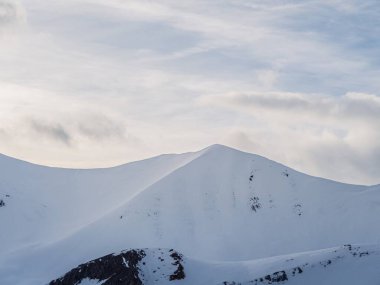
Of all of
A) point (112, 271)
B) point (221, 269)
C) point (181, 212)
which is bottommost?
point (221, 269)

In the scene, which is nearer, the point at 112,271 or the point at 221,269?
the point at 112,271

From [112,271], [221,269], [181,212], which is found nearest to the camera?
[112,271]

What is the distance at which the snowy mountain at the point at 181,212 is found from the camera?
140375 millimetres

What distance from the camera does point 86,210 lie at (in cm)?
16462

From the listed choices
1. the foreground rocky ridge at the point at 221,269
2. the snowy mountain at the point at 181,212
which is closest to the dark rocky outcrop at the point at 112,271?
the foreground rocky ridge at the point at 221,269

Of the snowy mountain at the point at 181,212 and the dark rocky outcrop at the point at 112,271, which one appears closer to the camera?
the dark rocky outcrop at the point at 112,271

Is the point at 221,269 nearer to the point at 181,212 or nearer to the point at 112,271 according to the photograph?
the point at 112,271

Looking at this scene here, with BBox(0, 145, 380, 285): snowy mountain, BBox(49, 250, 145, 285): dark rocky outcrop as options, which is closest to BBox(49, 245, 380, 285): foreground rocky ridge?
BBox(49, 250, 145, 285): dark rocky outcrop

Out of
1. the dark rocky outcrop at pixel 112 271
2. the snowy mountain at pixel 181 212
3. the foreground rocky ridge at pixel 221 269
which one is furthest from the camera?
the snowy mountain at pixel 181 212

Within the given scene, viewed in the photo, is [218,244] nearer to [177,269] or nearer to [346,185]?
[346,185]

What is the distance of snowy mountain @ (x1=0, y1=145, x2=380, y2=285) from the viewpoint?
461 ft

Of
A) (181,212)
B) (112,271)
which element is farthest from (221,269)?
(181,212)

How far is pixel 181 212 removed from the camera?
157125 millimetres

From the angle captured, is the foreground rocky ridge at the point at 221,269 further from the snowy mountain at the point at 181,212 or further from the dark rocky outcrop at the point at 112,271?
the snowy mountain at the point at 181,212
